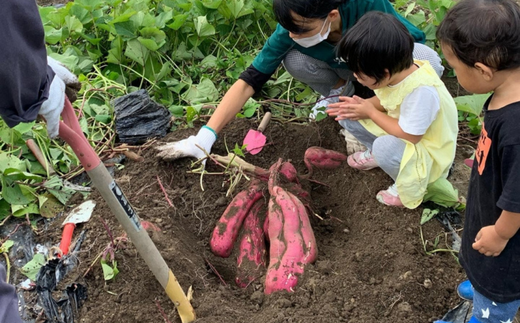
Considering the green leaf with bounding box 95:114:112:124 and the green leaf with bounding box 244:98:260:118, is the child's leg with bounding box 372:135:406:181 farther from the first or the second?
the green leaf with bounding box 95:114:112:124

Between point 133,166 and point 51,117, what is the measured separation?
49.0 inches

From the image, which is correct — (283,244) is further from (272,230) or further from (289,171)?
(289,171)

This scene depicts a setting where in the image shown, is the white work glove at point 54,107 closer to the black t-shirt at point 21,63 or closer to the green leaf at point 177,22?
the black t-shirt at point 21,63

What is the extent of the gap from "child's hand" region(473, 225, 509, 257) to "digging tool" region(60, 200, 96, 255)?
1630 mm

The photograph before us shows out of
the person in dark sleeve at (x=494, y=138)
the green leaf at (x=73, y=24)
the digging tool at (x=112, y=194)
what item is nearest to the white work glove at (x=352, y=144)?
the person in dark sleeve at (x=494, y=138)

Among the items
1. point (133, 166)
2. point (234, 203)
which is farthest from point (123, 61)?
point (234, 203)

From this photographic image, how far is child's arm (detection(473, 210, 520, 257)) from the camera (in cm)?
140

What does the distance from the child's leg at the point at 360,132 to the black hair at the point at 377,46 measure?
0.41m

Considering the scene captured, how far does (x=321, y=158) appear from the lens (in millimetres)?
2539

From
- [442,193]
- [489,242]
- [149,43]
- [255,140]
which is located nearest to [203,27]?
[149,43]

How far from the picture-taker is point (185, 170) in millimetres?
2525

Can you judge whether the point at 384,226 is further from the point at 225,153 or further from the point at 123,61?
the point at 123,61

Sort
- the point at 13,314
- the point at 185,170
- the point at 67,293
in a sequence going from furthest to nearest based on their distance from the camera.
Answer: the point at 185,170 < the point at 67,293 < the point at 13,314

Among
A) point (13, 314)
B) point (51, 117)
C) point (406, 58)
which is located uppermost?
point (51, 117)
